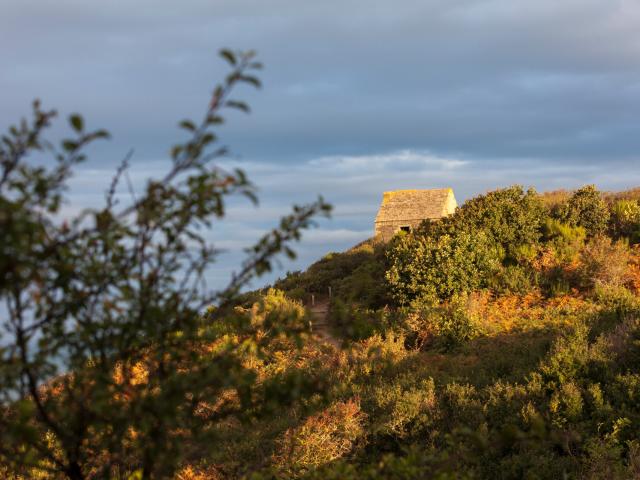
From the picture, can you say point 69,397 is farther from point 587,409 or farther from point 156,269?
point 587,409

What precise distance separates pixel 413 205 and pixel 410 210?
1.88 feet

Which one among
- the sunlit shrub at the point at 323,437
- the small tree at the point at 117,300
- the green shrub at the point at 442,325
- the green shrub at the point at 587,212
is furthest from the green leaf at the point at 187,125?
the green shrub at the point at 587,212

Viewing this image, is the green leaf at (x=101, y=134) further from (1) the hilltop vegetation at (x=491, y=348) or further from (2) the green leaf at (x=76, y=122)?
(1) the hilltop vegetation at (x=491, y=348)

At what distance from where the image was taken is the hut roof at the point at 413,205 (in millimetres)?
34344

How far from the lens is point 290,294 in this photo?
2455 centimetres

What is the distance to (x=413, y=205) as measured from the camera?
35.3 m

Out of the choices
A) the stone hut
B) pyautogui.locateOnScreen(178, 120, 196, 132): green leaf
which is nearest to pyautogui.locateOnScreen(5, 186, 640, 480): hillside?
pyautogui.locateOnScreen(178, 120, 196, 132): green leaf

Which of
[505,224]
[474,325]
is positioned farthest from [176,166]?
[505,224]

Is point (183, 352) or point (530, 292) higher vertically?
point (183, 352)

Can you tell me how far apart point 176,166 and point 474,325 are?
47.1 ft

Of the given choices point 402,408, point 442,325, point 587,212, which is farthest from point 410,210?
point 402,408

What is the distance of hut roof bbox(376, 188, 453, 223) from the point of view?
34344 millimetres

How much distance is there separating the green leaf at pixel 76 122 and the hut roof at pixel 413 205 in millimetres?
31499

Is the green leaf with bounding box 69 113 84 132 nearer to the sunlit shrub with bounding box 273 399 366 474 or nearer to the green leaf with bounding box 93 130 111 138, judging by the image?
the green leaf with bounding box 93 130 111 138
